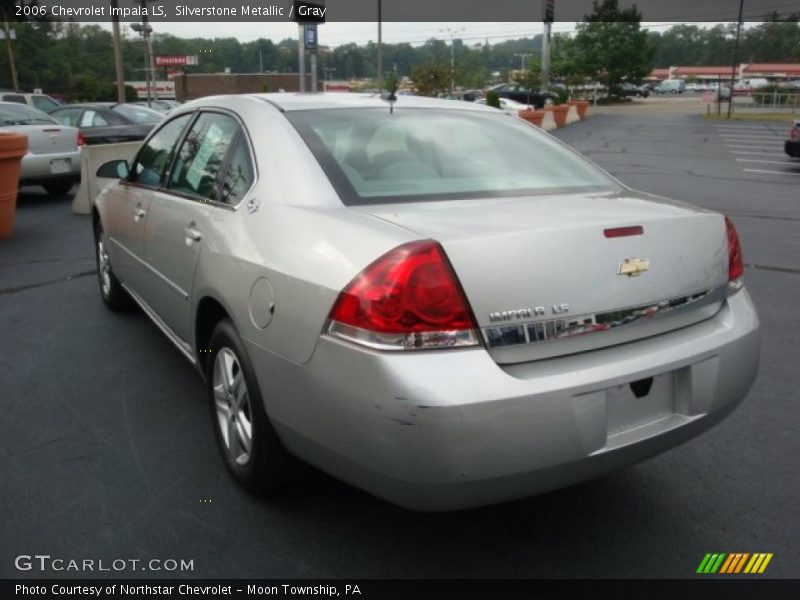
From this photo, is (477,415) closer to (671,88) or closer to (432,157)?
(432,157)

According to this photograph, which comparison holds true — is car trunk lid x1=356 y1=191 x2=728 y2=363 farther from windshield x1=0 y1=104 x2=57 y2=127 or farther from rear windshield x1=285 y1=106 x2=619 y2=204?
windshield x1=0 y1=104 x2=57 y2=127

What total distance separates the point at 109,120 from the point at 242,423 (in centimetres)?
1174

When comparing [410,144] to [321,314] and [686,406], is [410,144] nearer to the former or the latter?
[321,314]

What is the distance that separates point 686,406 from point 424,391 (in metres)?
1.00

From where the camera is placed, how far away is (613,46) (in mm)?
61781

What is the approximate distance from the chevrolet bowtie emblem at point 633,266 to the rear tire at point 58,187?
1112 centimetres

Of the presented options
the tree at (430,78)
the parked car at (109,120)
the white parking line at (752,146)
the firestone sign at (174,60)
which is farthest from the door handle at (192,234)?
the firestone sign at (174,60)

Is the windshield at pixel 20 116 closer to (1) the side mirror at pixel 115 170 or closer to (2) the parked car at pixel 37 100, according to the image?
(1) the side mirror at pixel 115 170

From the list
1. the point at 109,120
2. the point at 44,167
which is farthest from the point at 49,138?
the point at 109,120

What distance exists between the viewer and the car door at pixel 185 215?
3211 mm

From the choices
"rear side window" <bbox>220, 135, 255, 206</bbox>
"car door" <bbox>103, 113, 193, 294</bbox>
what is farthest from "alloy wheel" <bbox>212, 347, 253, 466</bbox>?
"car door" <bbox>103, 113, 193, 294</bbox>

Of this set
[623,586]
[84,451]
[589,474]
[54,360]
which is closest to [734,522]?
[623,586]

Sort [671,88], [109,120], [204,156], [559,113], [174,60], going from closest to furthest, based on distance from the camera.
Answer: [204,156]
[109,120]
[559,113]
[174,60]
[671,88]

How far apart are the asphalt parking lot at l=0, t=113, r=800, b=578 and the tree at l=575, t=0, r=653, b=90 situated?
62724 millimetres
